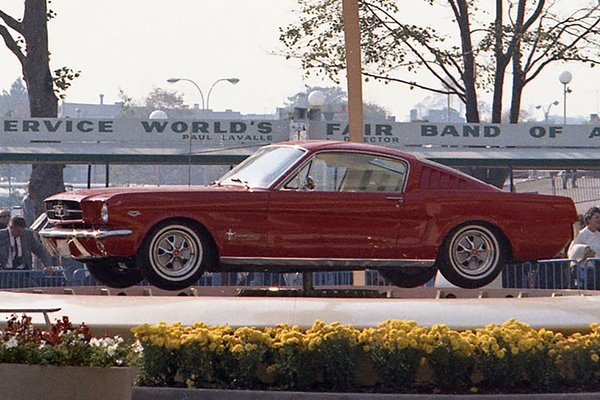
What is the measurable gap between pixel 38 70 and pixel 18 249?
12.9 m

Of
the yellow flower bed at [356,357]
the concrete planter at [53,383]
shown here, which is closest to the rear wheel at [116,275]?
the yellow flower bed at [356,357]

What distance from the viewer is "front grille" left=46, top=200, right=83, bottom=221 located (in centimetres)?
1168

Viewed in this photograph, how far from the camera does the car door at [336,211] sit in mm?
11852

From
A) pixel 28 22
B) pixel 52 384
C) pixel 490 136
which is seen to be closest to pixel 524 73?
pixel 490 136

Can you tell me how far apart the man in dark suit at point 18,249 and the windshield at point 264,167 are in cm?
604

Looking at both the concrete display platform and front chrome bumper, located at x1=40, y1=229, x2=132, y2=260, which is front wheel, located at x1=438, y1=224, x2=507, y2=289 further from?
front chrome bumper, located at x1=40, y1=229, x2=132, y2=260

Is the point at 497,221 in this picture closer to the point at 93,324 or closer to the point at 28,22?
the point at 93,324

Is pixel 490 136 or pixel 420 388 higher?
pixel 490 136

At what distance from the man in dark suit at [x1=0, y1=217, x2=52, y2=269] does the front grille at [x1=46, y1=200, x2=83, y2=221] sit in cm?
603

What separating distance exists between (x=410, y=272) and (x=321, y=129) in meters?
16.9

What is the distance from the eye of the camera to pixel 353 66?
50.1 ft

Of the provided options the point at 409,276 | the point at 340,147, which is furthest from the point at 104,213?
the point at 409,276

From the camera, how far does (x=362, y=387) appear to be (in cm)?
1029

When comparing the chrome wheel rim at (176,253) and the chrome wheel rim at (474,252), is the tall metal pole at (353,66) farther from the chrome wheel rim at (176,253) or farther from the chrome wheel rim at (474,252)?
the chrome wheel rim at (176,253)
